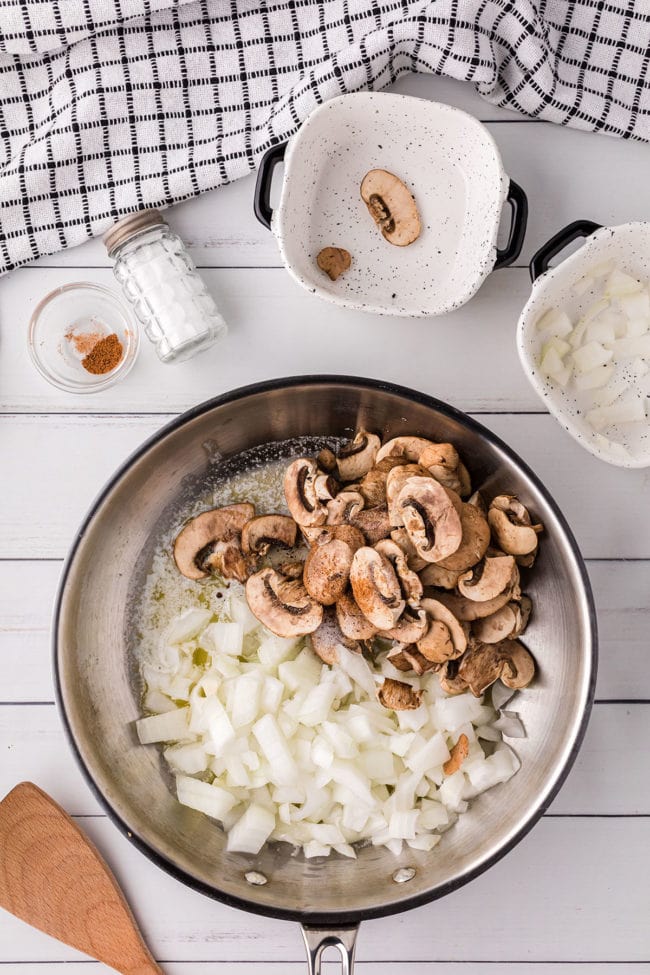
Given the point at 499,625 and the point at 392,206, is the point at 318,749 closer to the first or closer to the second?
the point at 499,625

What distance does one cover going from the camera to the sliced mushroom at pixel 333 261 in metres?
1.30

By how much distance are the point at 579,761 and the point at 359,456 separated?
25.0 inches

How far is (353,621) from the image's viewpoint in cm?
121

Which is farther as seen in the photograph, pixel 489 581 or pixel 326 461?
pixel 326 461

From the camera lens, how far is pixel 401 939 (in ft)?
4.51

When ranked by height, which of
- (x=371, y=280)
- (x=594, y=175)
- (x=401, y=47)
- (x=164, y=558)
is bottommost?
(x=164, y=558)

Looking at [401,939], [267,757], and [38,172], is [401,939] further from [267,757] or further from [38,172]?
[38,172]

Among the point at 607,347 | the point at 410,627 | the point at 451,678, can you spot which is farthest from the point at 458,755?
the point at 607,347

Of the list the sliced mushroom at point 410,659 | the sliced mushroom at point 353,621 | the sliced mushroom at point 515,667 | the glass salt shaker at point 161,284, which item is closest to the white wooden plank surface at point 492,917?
the sliced mushroom at point 515,667

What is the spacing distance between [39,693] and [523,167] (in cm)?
120

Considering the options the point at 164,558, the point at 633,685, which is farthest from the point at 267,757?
the point at 633,685

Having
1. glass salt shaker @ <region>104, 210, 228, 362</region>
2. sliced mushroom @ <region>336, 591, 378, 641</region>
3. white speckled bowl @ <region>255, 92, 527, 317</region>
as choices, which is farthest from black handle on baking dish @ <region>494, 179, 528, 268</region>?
sliced mushroom @ <region>336, 591, 378, 641</region>

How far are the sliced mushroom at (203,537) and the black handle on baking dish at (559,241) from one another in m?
0.60

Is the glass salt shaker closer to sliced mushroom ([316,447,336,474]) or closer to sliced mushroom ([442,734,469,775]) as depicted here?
sliced mushroom ([316,447,336,474])
